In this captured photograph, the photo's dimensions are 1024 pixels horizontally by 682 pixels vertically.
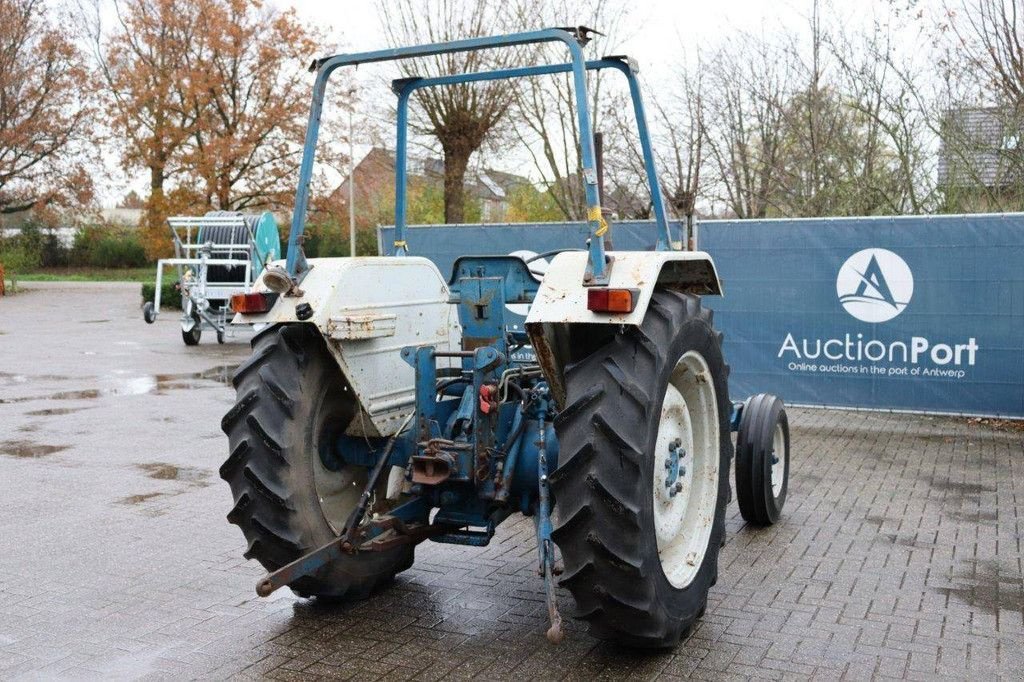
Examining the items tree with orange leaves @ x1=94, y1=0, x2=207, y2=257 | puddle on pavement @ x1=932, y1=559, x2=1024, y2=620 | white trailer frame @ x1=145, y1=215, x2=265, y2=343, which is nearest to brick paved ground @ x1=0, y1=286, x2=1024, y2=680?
puddle on pavement @ x1=932, y1=559, x2=1024, y2=620

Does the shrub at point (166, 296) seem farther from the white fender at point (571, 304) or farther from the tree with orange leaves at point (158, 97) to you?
the white fender at point (571, 304)

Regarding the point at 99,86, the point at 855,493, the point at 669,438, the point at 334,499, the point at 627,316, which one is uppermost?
the point at 99,86

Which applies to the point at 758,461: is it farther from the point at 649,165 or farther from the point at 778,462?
the point at 649,165

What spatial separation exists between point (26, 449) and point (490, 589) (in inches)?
220

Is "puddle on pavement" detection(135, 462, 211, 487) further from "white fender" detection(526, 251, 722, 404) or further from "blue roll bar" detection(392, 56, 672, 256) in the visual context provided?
"white fender" detection(526, 251, 722, 404)

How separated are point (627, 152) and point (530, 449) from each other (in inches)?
586

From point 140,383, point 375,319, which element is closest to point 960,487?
point 375,319

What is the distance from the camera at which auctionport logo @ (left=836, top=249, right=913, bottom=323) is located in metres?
10.2

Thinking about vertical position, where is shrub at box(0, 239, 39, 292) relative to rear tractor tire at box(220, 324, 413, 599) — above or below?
above

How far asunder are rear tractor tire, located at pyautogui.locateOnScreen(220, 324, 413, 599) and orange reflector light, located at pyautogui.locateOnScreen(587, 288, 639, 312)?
4.42ft

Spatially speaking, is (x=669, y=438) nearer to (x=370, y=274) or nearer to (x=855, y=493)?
(x=370, y=274)

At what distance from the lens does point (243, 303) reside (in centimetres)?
464

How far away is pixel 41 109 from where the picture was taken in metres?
36.1

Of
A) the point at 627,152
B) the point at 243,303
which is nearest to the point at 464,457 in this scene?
the point at 243,303
